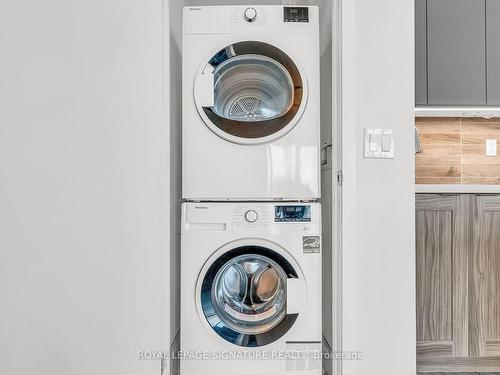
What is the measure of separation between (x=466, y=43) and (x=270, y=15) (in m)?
1.57

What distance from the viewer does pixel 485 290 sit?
7.12 ft

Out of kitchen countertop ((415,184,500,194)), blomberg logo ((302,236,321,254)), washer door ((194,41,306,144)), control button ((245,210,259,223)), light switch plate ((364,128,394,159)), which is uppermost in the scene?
washer door ((194,41,306,144))

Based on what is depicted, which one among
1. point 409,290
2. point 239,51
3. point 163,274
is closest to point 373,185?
point 409,290

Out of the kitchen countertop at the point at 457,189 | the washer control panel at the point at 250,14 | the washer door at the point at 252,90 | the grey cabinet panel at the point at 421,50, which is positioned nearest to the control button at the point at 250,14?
the washer control panel at the point at 250,14

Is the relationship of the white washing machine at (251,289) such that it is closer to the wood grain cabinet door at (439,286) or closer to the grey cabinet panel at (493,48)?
the wood grain cabinet door at (439,286)

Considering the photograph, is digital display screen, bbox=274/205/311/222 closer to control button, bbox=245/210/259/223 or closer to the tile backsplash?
control button, bbox=245/210/259/223

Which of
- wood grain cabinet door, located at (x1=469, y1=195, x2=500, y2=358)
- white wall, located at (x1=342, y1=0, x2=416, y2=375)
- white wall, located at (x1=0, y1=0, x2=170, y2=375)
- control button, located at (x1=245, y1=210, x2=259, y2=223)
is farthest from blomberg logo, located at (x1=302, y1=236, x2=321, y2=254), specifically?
white wall, located at (x1=0, y1=0, x2=170, y2=375)

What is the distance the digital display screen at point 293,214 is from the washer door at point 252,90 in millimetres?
299

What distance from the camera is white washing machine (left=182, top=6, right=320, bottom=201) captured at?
1.68 metres

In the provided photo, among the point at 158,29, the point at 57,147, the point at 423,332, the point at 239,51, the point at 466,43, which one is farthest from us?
the point at 466,43

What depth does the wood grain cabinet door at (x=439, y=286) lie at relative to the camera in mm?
2148

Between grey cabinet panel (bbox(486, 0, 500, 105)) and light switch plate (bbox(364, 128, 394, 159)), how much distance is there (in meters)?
1.48

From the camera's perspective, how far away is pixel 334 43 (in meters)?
1.67

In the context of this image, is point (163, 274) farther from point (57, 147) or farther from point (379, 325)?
point (57, 147)
